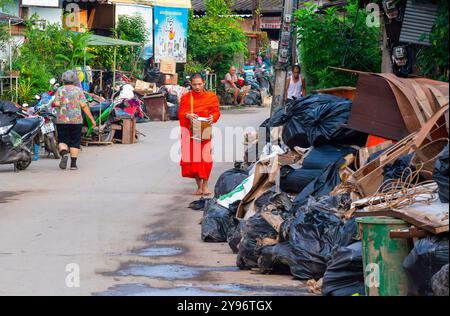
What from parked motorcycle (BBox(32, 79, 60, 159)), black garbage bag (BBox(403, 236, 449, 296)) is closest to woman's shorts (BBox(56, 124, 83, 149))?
parked motorcycle (BBox(32, 79, 60, 159))

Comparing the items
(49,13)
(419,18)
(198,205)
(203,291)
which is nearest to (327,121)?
(419,18)

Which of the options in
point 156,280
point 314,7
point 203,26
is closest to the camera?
point 156,280

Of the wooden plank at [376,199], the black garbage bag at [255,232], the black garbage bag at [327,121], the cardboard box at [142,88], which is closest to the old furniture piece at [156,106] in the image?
the cardboard box at [142,88]

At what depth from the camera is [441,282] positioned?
6203mm

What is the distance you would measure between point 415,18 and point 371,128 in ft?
Result: 5.34

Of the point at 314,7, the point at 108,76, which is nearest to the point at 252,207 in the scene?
the point at 314,7

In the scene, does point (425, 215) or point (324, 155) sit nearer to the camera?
point (425, 215)

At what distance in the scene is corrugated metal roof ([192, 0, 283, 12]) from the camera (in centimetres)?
5422

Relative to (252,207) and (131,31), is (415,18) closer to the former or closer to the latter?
(252,207)

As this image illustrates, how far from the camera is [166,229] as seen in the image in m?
11.9

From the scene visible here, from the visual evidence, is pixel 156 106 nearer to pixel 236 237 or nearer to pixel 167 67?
pixel 167 67

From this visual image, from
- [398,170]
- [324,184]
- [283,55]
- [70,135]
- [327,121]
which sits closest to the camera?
[398,170]

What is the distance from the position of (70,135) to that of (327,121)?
7.81 meters

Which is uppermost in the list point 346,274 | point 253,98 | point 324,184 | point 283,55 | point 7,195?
point 283,55
